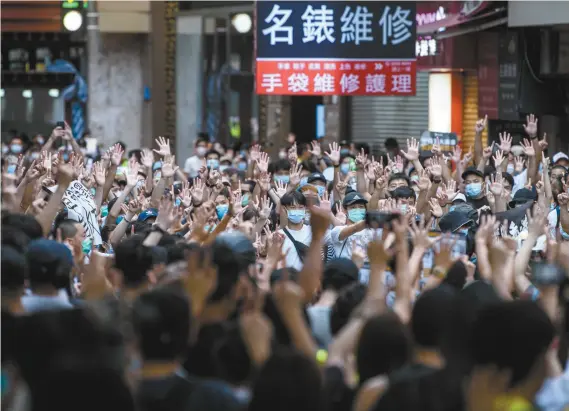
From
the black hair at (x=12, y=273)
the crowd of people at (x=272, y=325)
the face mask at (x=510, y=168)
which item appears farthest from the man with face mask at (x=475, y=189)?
the black hair at (x=12, y=273)

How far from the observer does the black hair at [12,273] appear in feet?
19.9

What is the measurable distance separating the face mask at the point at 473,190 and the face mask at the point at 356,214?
179 centimetres

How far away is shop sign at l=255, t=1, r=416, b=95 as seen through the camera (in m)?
16.3

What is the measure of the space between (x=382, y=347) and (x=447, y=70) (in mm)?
16342

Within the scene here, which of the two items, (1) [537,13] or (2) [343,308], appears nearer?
(2) [343,308]

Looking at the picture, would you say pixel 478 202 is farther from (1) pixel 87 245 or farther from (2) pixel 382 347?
(2) pixel 382 347

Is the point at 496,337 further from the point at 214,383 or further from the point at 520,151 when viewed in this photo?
the point at 520,151

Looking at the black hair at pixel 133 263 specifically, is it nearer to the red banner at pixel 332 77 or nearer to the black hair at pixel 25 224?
the black hair at pixel 25 224

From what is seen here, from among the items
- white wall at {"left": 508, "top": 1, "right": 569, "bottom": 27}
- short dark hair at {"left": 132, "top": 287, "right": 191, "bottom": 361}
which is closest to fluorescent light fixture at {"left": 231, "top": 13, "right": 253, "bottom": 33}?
white wall at {"left": 508, "top": 1, "right": 569, "bottom": 27}

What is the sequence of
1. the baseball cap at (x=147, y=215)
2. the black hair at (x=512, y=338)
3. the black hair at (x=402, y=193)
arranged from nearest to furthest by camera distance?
the black hair at (x=512, y=338), the baseball cap at (x=147, y=215), the black hair at (x=402, y=193)

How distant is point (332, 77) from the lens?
1641 centimetres

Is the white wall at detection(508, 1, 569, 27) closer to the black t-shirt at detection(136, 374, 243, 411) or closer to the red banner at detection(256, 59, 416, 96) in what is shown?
the red banner at detection(256, 59, 416, 96)

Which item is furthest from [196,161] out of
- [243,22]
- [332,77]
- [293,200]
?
[293,200]

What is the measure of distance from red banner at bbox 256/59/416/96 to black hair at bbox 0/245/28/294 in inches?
406
